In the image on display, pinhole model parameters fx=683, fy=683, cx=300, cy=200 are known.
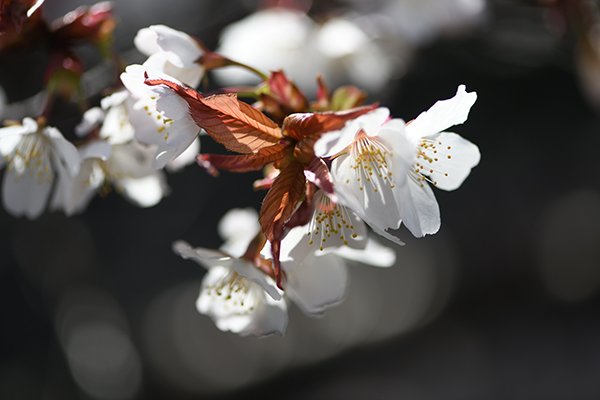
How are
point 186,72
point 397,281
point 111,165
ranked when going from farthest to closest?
point 397,281, point 111,165, point 186,72

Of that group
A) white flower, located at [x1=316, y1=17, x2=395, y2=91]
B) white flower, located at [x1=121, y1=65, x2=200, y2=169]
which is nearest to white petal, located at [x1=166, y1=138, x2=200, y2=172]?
white flower, located at [x1=121, y1=65, x2=200, y2=169]

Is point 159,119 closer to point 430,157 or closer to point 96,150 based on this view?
point 96,150

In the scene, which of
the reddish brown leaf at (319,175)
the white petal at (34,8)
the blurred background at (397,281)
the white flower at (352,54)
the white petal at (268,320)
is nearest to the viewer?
the reddish brown leaf at (319,175)

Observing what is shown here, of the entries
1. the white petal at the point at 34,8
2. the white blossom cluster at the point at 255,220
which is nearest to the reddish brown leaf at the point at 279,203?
the white blossom cluster at the point at 255,220

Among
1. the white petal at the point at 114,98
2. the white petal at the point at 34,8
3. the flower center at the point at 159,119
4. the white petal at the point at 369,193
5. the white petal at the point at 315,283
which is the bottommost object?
the white petal at the point at 315,283

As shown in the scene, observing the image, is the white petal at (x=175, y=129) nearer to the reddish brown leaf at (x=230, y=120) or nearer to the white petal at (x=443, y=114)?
the reddish brown leaf at (x=230, y=120)

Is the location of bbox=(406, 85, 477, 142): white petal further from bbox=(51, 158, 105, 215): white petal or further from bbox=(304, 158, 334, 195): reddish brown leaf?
bbox=(51, 158, 105, 215): white petal

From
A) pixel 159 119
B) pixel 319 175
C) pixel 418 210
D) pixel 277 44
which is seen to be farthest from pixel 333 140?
pixel 277 44
